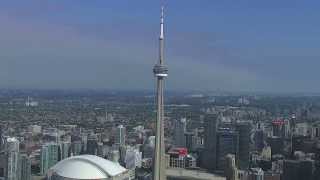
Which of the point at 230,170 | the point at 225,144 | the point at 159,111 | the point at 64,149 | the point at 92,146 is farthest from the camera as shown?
the point at 92,146

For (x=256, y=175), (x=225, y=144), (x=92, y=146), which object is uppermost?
(x=225, y=144)

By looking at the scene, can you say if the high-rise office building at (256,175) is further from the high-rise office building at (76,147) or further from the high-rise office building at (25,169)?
the high-rise office building at (76,147)

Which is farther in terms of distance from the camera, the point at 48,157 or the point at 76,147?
the point at 76,147

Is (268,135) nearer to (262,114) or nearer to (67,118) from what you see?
(262,114)

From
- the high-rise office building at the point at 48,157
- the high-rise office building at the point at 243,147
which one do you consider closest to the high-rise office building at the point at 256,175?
the high-rise office building at the point at 243,147

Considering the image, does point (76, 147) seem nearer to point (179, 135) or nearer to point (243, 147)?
point (179, 135)

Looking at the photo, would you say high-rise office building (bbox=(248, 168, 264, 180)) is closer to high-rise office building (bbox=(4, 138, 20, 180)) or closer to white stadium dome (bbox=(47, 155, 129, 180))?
white stadium dome (bbox=(47, 155, 129, 180))

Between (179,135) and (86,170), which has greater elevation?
(179,135)

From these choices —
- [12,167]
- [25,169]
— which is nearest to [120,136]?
[25,169]
